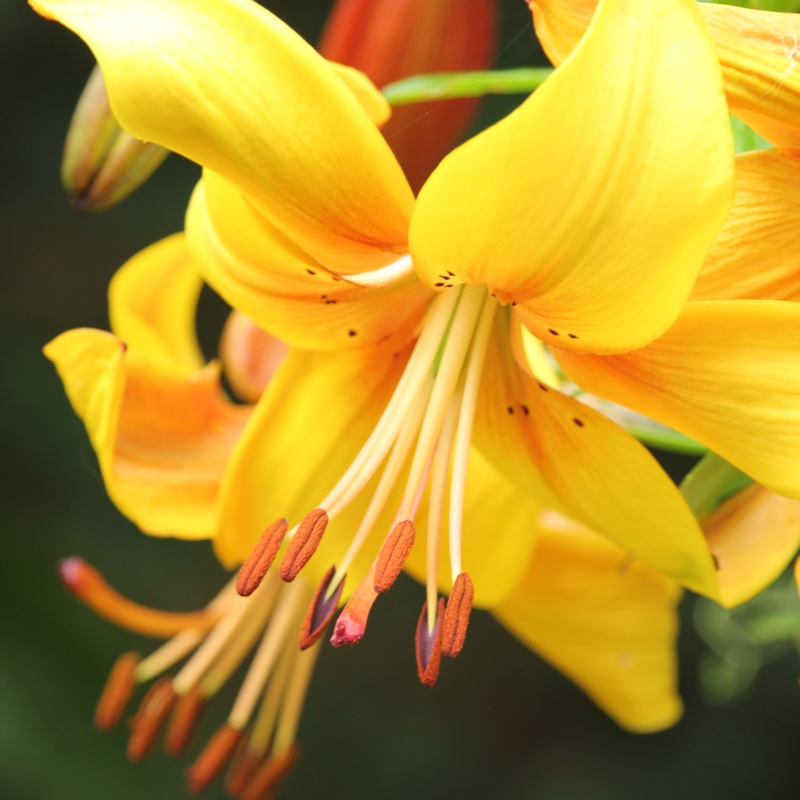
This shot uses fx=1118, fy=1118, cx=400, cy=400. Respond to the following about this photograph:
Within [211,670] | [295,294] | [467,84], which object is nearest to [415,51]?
[467,84]

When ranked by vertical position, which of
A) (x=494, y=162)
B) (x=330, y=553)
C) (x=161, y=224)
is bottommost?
(x=161, y=224)

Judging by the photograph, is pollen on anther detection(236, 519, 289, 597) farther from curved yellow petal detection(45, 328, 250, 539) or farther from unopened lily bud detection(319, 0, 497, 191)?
unopened lily bud detection(319, 0, 497, 191)

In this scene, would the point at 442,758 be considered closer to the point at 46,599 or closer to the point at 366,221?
the point at 46,599

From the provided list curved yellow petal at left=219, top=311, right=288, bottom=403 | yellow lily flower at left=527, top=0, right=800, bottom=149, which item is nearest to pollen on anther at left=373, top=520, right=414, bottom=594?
yellow lily flower at left=527, top=0, right=800, bottom=149

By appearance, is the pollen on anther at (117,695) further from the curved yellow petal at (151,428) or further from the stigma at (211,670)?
the curved yellow petal at (151,428)

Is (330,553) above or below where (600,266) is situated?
below

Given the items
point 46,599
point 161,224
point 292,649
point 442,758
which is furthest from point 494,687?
point 292,649

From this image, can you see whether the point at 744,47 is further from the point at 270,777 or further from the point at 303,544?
the point at 270,777
